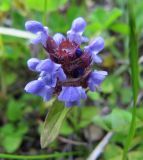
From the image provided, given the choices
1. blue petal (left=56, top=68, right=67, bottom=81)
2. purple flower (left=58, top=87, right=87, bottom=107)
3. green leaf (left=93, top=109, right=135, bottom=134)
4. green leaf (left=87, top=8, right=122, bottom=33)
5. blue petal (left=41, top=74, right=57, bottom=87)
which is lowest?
green leaf (left=93, top=109, right=135, bottom=134)

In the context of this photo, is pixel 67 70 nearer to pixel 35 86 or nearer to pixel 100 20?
pixel 35 86

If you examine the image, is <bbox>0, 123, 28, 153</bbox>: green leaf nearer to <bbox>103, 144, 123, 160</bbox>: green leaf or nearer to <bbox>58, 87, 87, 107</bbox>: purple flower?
<bbox>103, 144, 123, 160</bbox>: green leaf

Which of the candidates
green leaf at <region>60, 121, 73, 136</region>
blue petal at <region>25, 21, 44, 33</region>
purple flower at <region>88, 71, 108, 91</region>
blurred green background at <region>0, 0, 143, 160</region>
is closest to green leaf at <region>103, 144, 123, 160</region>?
blurred green background at <region>0, 0, 143, 160</region>

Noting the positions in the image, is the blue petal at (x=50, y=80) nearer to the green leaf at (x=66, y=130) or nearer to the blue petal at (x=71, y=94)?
the blue petal at (x=71, y=94)

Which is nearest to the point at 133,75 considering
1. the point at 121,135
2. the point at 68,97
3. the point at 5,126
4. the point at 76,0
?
the point at 68,97

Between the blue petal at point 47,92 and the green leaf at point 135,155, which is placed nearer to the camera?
the blue petal at point 47,92

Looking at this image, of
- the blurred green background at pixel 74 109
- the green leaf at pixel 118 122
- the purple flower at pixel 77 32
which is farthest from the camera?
the blurred green background at pixel 74 109

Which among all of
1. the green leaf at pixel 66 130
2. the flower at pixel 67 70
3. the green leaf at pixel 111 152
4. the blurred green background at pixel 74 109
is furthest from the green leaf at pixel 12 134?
the flower at pixel 67 70
